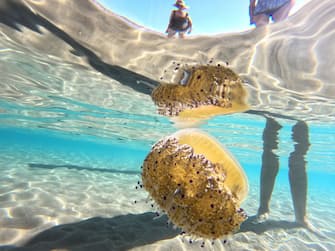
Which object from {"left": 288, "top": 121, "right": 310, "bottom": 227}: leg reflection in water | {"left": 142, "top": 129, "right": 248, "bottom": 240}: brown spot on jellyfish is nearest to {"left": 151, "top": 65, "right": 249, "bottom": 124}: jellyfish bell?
{"left": 142, "top": 129, "right": 248, "bottom": 240}: brown spot on jellyfish

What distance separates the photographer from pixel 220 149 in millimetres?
2391

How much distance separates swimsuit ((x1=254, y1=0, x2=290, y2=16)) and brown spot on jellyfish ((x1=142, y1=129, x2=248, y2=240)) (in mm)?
3972

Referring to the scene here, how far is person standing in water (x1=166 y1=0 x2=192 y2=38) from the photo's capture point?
16.3 ft

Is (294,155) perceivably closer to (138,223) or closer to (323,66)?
(323,66)

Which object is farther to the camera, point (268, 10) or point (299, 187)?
point (299, 187)

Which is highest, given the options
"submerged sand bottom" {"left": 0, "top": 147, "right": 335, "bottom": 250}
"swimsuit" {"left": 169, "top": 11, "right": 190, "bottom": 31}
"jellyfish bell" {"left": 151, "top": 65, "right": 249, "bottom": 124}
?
"swimsuit" {"left": 169, "top": 11, "right": 190, "bottom": 31}

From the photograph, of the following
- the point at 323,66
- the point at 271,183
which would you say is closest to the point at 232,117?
the point at 271,183

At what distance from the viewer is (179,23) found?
5.62 m

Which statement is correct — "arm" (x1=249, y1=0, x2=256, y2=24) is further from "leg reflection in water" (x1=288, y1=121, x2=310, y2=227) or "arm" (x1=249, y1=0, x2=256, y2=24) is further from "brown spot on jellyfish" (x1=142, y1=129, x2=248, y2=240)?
"leg reflection in water" (x1=288, y1=121, x2=310, y2=227)

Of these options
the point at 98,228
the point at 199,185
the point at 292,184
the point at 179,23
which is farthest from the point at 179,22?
the point at 292,184

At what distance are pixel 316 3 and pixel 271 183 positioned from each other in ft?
22.6

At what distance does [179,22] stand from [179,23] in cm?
6

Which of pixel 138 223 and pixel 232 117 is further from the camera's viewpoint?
pixel 232 117

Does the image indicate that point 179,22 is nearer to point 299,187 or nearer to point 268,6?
point 268,6
